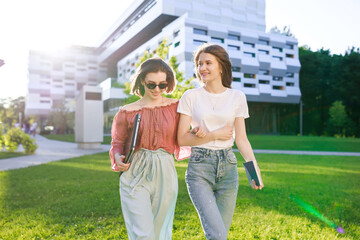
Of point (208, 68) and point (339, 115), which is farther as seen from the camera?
point (339, 115)

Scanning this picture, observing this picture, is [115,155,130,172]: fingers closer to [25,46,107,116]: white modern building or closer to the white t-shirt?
the white t-shirt

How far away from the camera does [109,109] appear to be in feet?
152

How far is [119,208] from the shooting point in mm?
A: 5566

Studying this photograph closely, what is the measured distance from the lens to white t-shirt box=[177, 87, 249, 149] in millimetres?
2756

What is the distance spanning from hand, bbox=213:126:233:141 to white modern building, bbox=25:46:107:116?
75449 mm

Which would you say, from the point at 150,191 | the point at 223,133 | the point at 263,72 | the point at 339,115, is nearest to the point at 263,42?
the point at 263,72

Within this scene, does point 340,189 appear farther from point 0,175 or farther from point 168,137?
point 0,175

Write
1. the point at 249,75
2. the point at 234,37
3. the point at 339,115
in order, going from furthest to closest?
the point at 249,75
the point at 339,115
the point at 234,37

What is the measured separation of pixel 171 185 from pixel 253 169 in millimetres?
715

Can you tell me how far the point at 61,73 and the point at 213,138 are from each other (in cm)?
7976

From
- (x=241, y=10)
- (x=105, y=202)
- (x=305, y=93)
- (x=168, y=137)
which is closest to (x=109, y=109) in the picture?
(x=241, y=10)

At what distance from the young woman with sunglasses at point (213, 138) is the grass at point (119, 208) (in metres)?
1.83

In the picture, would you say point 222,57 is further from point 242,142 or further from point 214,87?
point 242,142

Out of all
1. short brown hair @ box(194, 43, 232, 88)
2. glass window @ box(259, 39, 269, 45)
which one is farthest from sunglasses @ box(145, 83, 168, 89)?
glass window @ box(259, 39, 269, 45)
